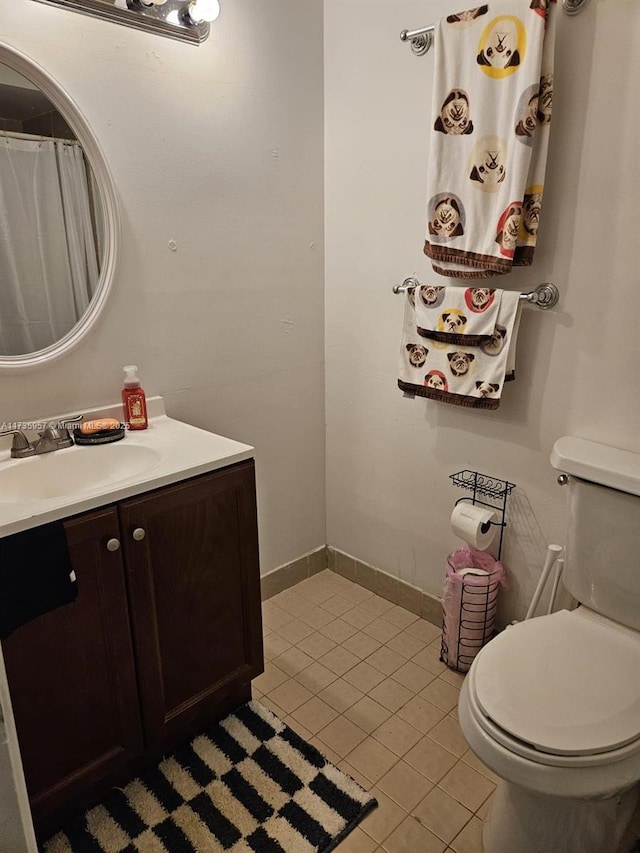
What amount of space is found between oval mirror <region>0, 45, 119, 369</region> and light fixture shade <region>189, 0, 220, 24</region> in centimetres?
43

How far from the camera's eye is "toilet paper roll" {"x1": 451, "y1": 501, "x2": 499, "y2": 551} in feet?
5.91

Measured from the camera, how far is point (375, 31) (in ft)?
6.20

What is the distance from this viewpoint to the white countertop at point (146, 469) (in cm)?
118

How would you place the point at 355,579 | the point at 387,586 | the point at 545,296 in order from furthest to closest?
the point at 355,579 → the point at 387,586 → the point at 545,296

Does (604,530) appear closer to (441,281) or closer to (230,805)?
(441,281)

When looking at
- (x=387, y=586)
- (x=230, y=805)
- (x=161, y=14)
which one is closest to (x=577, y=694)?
(x=230, y=805)

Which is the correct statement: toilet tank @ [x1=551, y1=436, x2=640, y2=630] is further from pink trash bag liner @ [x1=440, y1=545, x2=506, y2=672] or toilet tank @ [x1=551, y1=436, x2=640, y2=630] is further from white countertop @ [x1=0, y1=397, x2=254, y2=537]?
white countertop @ [x1=0, y1=397, x2=254, y2=537]

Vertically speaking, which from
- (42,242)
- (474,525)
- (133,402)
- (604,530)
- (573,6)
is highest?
(573,6)

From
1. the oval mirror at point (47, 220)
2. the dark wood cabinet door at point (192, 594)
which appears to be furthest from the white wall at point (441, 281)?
the oval mirror at point (47, 220)

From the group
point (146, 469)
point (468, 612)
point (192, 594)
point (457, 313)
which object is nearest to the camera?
point (146, 469)

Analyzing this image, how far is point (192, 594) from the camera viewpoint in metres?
1.51

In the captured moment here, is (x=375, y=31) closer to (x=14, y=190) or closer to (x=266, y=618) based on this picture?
(x=14, y=190)

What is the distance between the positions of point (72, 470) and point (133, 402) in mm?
266

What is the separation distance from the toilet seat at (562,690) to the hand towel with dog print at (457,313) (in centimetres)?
82
